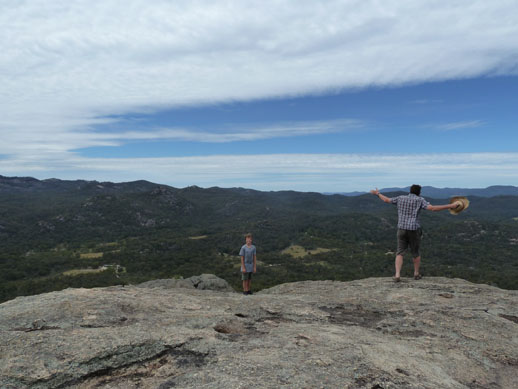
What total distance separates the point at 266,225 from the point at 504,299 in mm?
160990

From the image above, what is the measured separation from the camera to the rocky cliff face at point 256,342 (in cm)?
519

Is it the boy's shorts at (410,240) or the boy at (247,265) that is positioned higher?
the boy's shorts at (410,240)

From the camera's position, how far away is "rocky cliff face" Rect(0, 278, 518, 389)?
519 centimetres

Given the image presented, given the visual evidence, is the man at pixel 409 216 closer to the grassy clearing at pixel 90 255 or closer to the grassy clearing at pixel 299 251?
the grassy clearing at pixel 299 251

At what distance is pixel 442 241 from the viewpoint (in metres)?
129

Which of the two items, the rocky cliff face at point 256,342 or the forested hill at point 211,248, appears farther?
the forested hill at point 211,248

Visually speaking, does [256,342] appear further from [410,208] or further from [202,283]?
[202,283]

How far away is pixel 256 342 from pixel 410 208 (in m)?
7.97

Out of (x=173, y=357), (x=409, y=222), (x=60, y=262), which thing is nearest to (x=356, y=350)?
(x=173, y=357)

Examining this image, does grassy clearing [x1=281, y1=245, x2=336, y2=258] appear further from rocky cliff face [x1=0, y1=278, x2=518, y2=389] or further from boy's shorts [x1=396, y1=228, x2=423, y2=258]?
rocky cliff face [x1=0, y1=278, x2=518, y2=389]

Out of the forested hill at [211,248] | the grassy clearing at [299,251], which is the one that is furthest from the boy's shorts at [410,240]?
the grassy clearing at [299,251]

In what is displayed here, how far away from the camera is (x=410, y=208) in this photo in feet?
37.9

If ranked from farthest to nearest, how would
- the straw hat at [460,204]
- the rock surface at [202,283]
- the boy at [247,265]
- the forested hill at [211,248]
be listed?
the forested hill at [211,248] < the rock surface at [202,283] < the boy at [247,265] < the straw hat at [460,204]

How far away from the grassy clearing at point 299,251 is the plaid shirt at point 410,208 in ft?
338
